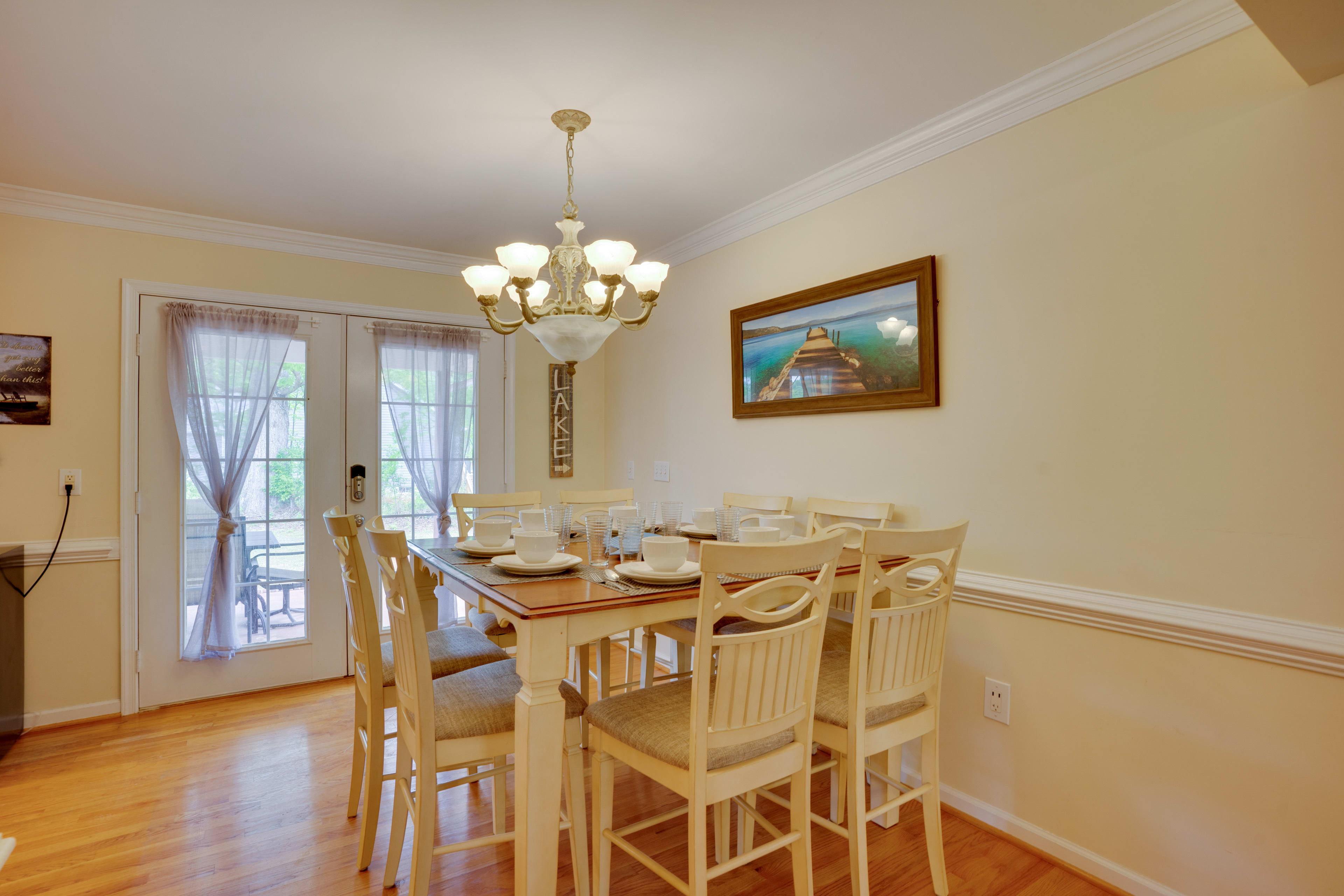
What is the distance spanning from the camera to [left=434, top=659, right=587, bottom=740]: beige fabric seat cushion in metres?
1.66

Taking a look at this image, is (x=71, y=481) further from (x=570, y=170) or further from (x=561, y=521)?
(x=570, y=170)

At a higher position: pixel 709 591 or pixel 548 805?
pixel 709 591

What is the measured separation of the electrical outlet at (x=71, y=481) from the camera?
3049mm

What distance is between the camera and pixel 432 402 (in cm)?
385

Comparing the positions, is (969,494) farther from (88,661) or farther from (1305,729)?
(88,661)

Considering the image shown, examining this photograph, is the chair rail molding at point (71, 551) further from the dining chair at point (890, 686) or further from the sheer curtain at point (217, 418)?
the dining chair at point (890, 686)

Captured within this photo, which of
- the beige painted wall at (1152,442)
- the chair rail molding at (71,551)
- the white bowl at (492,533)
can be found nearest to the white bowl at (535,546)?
the white bowl at (492,533)

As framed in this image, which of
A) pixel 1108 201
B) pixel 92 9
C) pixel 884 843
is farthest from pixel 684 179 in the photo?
pixel 884 843

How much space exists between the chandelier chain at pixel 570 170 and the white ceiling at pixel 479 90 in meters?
0.04

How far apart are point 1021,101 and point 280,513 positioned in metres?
3.70

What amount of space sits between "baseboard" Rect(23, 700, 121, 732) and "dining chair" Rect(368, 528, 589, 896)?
7.33 ft

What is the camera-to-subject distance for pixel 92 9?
1758 millimetres

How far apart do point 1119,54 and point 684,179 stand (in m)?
1.56

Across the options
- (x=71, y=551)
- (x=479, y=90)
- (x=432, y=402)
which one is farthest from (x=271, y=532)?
(x=479, y=90)
